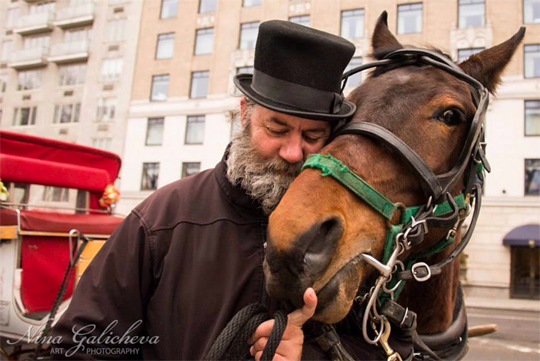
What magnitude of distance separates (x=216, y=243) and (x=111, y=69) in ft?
87.3

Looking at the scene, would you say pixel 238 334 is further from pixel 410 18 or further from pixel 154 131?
pixel 154 131

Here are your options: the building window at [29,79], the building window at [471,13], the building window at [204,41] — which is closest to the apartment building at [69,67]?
the building window at [29,79]

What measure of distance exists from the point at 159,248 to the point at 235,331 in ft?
1.86

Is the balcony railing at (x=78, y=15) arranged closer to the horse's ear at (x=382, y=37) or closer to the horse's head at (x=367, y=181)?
Result: the horse's ear at (x=382, y=37)

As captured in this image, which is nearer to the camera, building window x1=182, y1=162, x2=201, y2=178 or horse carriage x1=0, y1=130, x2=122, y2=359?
horse carriage x1=0, y1=130, x2=122, y2=359

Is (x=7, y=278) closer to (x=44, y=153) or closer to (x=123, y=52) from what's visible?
(x=44, y=153)

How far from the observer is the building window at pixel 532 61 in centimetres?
1825

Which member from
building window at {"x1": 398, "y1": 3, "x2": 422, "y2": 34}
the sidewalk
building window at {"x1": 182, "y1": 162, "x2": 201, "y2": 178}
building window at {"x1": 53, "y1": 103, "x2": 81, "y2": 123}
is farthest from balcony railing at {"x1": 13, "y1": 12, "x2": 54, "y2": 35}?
the sidewalk

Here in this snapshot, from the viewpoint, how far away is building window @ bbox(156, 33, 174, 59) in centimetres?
2439

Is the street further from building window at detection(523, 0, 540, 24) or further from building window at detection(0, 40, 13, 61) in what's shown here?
building window at detection(0, 40, 13, 61)

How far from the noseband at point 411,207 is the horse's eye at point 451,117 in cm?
6

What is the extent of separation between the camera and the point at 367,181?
1537 millimetres

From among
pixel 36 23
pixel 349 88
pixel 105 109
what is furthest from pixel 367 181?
pixel 36 23

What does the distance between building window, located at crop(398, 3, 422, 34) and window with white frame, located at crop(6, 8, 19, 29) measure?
985 inches
